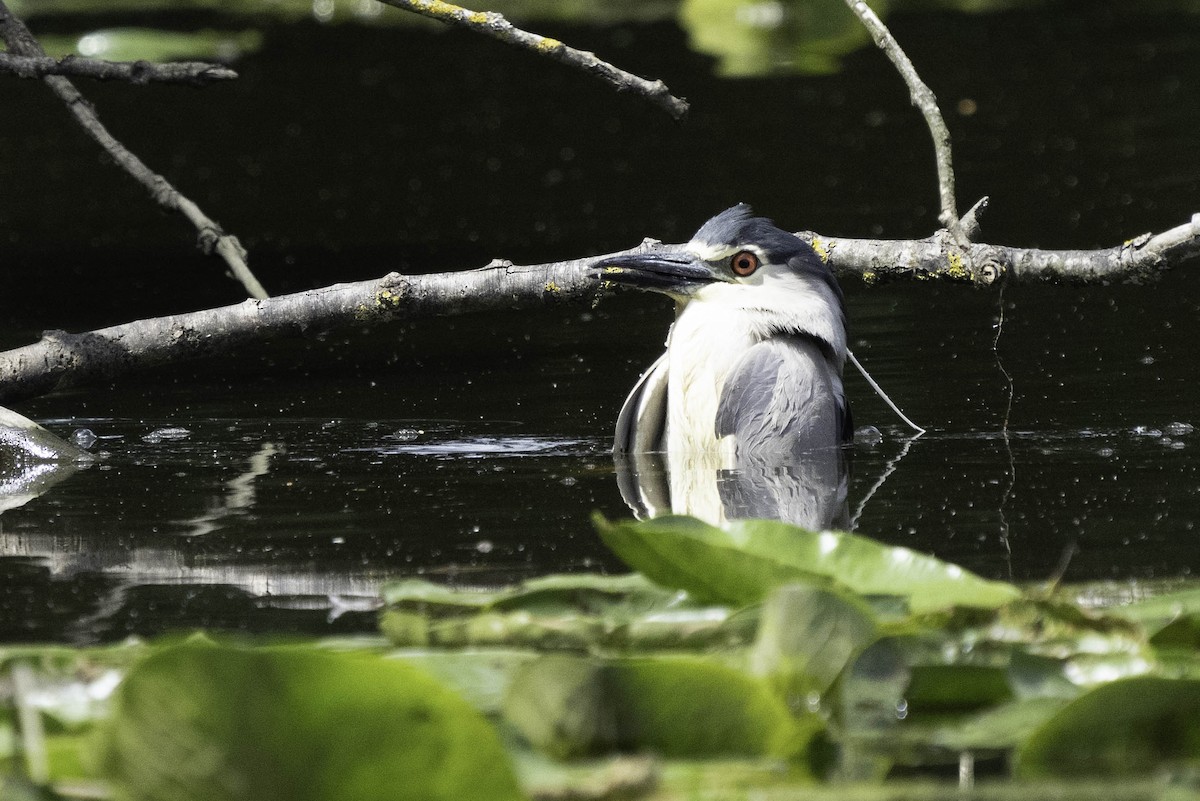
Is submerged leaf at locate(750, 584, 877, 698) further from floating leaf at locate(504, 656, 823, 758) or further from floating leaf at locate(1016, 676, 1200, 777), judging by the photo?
floating leaf at locate(1016, 676, 1200, 777)

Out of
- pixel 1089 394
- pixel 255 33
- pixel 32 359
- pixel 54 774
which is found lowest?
pixel 54 774

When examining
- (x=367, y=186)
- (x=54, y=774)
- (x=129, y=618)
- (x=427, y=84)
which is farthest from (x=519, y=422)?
(x=427, y=84)

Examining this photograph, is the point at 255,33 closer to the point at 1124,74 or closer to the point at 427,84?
the point at 427,84

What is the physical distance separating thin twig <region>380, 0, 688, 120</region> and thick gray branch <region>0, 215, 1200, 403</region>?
1.43ft

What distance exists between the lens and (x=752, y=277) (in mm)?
4504

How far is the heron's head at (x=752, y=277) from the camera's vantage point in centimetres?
443

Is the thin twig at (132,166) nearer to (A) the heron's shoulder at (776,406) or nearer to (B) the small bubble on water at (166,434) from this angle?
(B) the small bubble on water at (166,434)

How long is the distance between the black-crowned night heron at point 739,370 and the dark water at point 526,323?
0.15 metres

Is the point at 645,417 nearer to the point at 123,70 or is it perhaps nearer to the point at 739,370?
the point at 739,370

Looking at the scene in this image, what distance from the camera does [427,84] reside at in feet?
47.2

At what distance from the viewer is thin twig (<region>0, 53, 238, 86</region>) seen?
409 centimetres

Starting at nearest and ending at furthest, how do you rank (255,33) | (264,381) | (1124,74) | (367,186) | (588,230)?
(264,381), (588,230), (367,186), (1124,74), (255,33)

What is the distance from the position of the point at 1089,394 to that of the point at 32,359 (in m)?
2.89

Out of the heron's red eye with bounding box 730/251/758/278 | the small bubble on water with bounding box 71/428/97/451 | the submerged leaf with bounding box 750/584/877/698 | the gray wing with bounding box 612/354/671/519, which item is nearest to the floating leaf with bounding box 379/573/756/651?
the submerged leaf with bounding box 750/584/877/698
